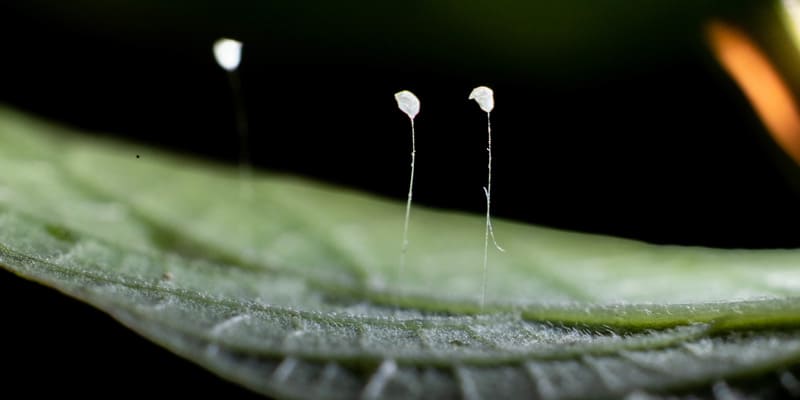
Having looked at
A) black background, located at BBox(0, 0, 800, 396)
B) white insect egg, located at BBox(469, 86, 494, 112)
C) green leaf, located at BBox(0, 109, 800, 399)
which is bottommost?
green leaf, located at BBox(0, 109, 800, 399)

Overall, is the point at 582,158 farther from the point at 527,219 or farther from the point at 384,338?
the point at 384,338

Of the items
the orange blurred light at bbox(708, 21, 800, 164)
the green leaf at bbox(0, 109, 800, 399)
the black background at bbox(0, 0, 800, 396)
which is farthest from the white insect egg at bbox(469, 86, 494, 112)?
the orange blurred light at bbox(708, 21, 800, 164)

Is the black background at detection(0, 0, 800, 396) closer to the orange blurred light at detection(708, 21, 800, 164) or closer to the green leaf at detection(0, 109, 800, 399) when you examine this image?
the orange blurred light at detection(708, 21, 800, 164)

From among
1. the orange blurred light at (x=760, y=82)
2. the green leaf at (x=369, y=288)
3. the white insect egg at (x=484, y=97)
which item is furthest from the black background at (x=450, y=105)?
the white insect egg at (x=484, y=97)

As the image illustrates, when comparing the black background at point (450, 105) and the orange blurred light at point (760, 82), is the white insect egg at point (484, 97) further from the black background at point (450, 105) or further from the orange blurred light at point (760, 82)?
the orange blurred light at point (760, 82)

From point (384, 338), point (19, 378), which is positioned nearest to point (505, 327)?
point (384, 338)
